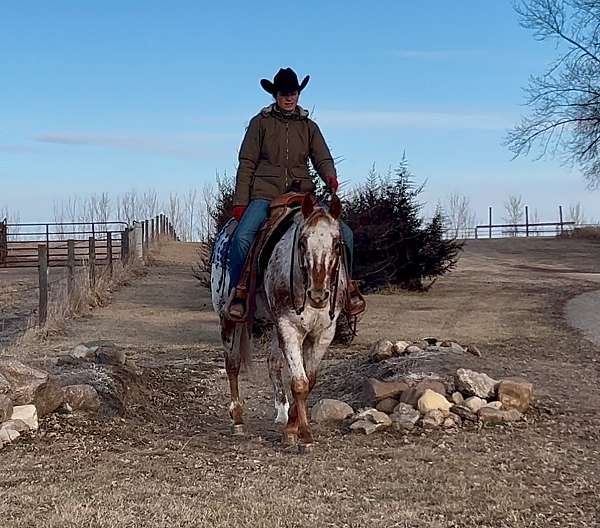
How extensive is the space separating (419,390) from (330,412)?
74 cm

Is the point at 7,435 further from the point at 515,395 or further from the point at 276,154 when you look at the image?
the point at 515,395

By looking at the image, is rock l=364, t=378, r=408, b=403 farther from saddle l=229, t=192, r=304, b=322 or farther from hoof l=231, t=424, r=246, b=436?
saddle l=229, t=192, r=304, b=322

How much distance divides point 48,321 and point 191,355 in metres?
3.06

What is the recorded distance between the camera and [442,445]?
246 inches

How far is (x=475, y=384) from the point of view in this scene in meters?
7.33

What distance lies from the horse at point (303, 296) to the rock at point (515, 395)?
5.75 feet

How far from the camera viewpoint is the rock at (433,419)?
673cm

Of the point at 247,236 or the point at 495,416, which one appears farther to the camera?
the point at 495,416

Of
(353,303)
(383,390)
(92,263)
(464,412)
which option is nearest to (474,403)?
(464,412)

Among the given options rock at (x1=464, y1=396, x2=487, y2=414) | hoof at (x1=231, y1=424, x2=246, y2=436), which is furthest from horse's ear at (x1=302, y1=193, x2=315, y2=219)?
rock at (x1=464, y1=396, x2=487, y2=414)

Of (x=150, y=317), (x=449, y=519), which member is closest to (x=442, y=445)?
(x=449, y=519)

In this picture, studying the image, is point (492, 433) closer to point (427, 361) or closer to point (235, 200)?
point (427, 361)

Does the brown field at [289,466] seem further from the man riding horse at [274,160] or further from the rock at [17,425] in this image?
the man riding horse at [274,160]

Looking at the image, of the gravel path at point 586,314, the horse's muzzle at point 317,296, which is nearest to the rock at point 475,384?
the horse's muzzle at point 317,296
